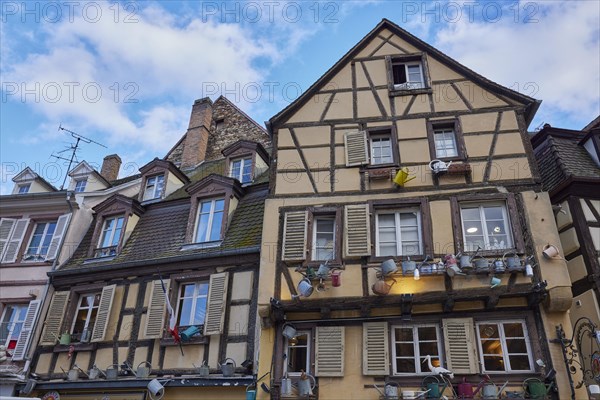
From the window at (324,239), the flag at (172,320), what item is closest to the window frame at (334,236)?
the window at (324,239)

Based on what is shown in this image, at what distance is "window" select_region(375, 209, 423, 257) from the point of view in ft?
32.8

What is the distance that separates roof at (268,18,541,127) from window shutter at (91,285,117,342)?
5673 millimetres

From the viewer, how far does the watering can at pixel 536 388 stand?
8102mm

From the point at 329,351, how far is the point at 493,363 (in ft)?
9.52

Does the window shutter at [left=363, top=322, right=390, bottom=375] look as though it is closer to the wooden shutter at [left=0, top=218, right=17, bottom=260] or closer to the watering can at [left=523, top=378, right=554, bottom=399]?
the watering can at [left=523, top=378, right=554, bottom=399]

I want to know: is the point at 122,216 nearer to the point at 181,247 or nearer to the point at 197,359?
the point at 181,247

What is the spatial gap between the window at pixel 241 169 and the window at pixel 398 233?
517 centimetres

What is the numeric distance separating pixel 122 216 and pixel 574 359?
11473 mm

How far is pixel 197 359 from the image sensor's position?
1065 cm

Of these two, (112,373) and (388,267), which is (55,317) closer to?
(112,373)

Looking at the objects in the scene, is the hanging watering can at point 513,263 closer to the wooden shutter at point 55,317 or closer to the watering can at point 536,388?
the watering can at point 536,388

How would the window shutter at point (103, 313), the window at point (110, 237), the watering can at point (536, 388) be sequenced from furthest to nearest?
the window at point (110, 237), the window shutter at point (103, 313), the watering can at point (536, 388)

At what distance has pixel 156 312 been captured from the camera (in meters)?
11.4

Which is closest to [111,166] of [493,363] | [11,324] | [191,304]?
[11,324]
